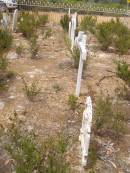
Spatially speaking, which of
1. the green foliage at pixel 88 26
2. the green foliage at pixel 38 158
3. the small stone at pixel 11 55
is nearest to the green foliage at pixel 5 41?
the small stone at pixel 11 55

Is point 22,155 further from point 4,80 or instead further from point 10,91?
point 4,80

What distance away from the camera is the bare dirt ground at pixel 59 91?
4521mm

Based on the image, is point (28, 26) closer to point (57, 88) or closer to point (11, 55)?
point (11, 55)

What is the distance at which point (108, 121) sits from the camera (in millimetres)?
4996

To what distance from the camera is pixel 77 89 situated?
5.94 meters

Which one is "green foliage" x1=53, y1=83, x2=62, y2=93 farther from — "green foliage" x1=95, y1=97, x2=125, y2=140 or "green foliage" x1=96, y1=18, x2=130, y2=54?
"green foliage" x1=96, y1=18, x2=130, y2=54

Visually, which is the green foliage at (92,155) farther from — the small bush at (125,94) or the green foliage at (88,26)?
the green foliage at (88,26)

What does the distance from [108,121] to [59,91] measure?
1.37 meters

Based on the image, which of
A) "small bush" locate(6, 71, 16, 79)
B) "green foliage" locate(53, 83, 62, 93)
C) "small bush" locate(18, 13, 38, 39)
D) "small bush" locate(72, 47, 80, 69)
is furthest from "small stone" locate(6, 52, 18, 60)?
"green foliage" locate(53, 83, 62, 93)

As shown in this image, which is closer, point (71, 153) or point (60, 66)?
point (71, 153)

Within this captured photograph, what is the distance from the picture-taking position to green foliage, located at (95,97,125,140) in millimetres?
4793

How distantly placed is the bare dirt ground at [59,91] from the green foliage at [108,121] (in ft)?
0.49

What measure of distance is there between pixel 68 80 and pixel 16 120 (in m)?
1.90

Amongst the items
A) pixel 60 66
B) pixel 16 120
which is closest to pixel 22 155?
pixel 16 120
